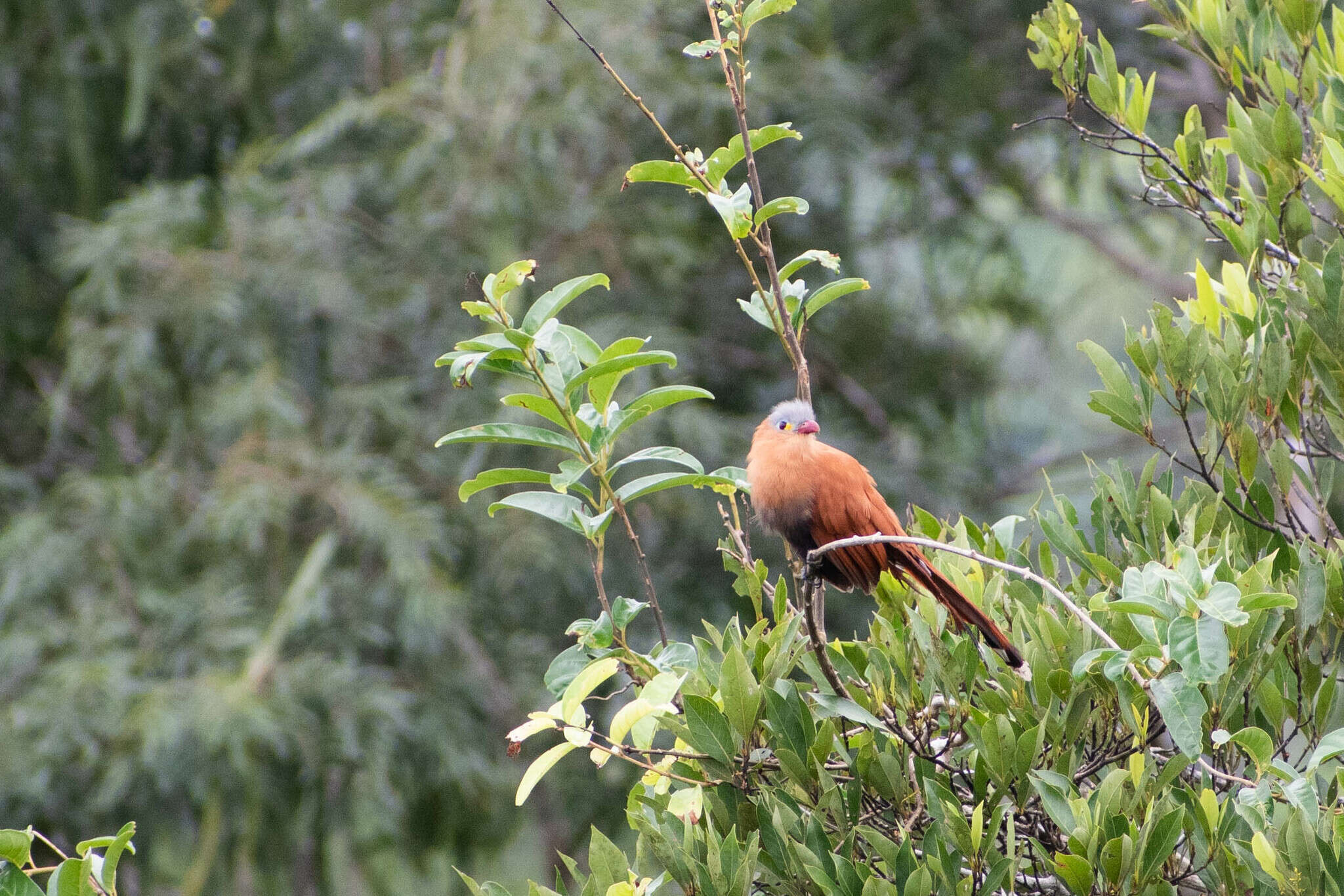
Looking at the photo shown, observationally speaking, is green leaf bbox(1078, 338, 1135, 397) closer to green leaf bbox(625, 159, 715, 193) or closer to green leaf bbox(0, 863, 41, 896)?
green leaf bbox(625, 159, 715, 193)

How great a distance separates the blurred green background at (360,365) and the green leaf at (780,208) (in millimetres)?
4016

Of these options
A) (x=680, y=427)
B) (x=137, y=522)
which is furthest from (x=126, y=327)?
(x=680, y=427)

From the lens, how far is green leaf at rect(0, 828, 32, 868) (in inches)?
59.4

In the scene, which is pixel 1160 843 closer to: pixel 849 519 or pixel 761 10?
pixel 761 10

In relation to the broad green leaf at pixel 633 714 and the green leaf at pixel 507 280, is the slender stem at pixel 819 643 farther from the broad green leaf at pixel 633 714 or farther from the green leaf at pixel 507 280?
the green leaf at pixel 507 280

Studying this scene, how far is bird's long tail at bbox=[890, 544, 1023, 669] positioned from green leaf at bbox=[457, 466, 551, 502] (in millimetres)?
623

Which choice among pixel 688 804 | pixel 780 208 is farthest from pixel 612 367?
pixel 688 804

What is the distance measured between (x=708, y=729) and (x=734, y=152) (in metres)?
0.80

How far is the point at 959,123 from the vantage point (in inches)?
279

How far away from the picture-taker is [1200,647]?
1264 millimetres

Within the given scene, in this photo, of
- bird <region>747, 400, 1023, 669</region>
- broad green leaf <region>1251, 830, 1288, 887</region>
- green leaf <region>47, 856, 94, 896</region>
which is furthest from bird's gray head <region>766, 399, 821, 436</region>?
green leaf <region>47, 856, 94, 896</region>

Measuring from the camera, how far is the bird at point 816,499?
2652mm

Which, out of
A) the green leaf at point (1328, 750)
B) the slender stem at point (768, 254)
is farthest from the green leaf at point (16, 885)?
the green leaf at point (1328, 750)

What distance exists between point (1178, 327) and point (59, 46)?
5.97m
